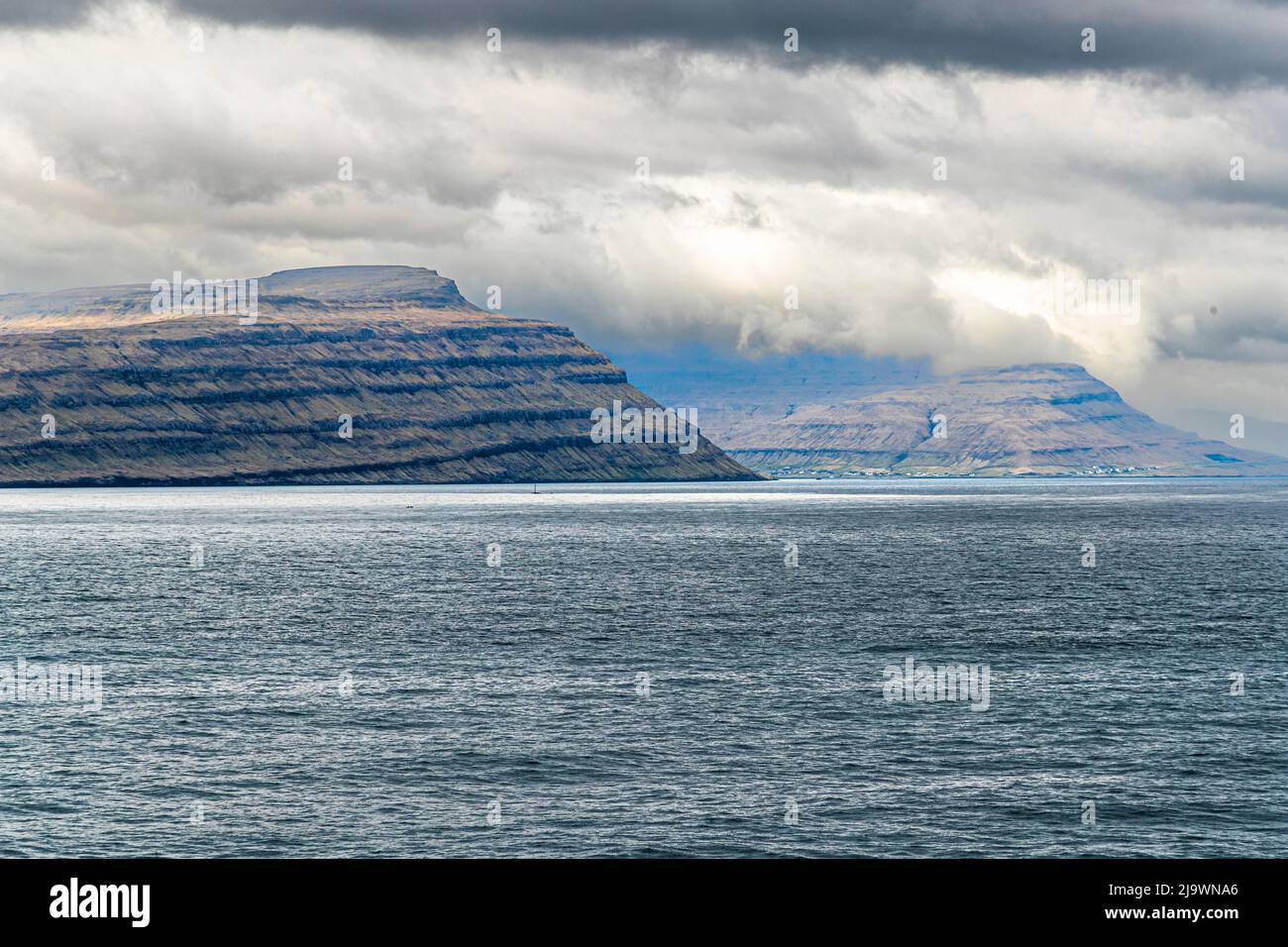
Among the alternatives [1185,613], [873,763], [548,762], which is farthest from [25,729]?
[1185,613]

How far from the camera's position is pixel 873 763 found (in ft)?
197

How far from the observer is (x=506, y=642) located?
10062 centimetres
